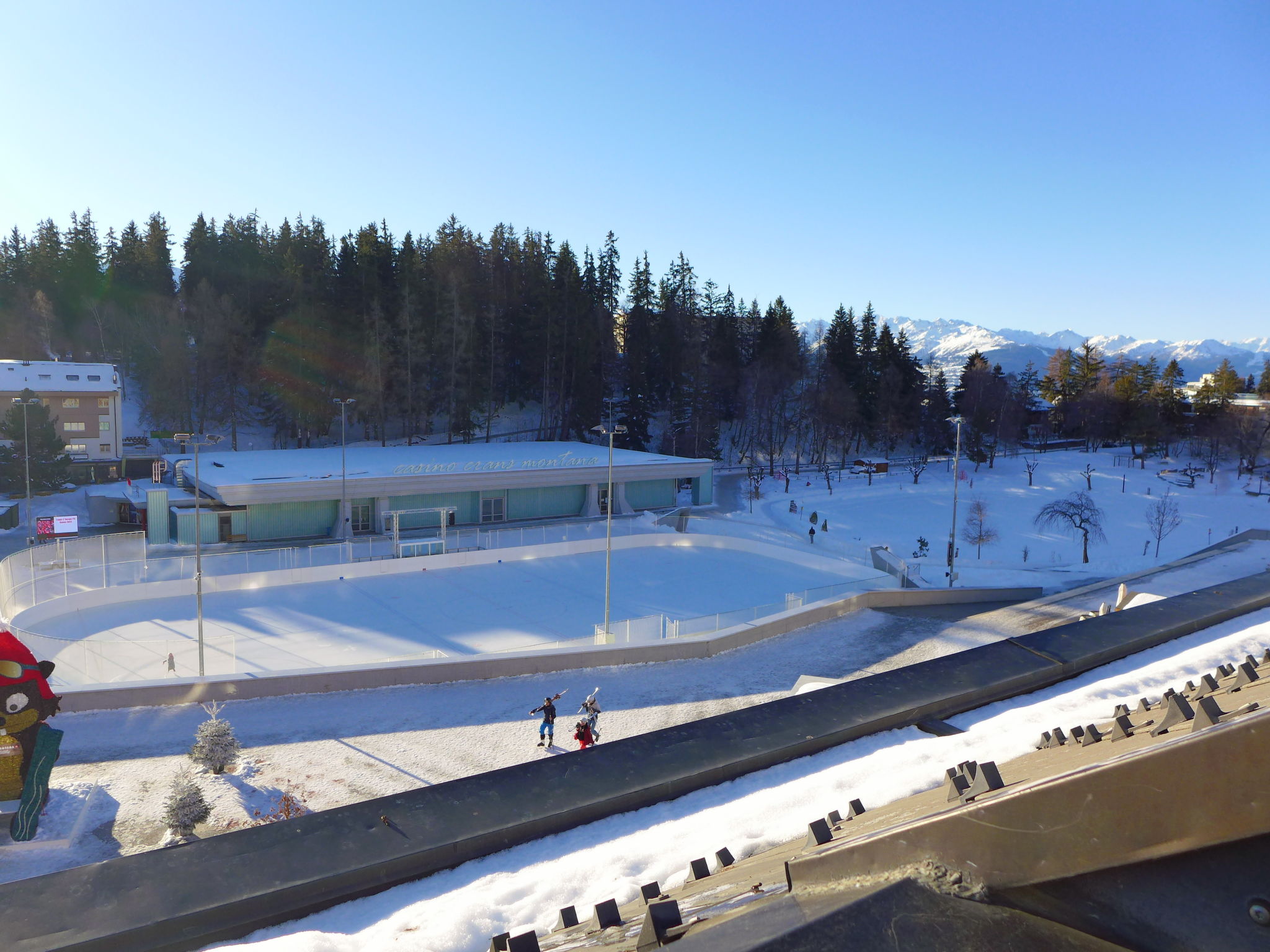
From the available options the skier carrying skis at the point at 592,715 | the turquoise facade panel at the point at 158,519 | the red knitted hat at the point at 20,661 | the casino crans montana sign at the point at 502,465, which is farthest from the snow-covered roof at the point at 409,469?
the skier carrying skis at the point at 592,715

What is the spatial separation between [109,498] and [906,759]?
37282 mm

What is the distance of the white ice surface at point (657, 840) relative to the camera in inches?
168

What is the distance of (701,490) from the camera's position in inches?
1577

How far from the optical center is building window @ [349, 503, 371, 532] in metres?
31.5

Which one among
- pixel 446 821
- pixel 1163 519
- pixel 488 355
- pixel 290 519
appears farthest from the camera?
pixel 488 355

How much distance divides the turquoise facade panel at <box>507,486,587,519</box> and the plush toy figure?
23.9 metres

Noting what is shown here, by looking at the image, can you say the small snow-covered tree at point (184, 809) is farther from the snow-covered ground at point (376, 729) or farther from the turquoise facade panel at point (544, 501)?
the turquoise facade panel at point (544, 501)

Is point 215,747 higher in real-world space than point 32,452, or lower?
lower

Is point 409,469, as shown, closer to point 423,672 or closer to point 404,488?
point 404,488

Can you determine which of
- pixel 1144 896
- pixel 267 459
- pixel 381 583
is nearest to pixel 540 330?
pixel 267 459

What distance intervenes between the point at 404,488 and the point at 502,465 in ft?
13.8

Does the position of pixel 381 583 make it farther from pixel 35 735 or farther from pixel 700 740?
pixel 700 740

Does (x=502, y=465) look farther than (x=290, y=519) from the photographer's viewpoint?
Yes

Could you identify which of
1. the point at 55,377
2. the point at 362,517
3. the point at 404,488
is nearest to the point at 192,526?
the point at 362,517
